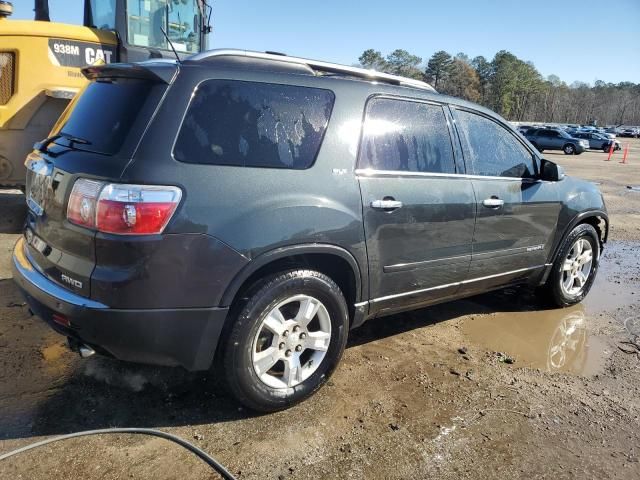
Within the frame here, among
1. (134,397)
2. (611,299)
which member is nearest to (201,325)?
(134,397)

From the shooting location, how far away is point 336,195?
3.04m

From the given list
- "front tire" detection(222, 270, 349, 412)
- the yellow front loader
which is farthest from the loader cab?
"front tire" detection(222, 270, 349, 412)

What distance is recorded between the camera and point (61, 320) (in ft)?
8.66

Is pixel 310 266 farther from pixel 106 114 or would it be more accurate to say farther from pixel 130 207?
pixel 106 114

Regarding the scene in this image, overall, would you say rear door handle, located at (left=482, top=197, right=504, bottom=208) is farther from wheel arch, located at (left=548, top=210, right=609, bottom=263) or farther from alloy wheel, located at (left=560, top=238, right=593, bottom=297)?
alloy wheel, located at (left=560, top=238, right=593, bottom=297)

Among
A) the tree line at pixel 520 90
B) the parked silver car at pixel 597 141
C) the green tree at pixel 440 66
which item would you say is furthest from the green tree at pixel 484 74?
the parked silver car at pixel 597 141

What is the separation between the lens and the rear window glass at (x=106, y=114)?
2670 millimetres

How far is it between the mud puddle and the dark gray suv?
857 mm

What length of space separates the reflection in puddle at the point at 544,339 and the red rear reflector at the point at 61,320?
121 inches

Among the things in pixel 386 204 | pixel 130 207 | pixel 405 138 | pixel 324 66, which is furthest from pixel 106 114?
pixel 405 138

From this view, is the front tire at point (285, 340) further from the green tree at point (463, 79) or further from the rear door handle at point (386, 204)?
the green tree at point (463, 79)

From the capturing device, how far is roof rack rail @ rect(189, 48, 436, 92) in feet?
9.50

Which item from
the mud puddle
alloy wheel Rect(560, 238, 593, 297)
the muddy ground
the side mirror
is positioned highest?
the side mirror

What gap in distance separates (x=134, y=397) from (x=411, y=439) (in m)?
1.65
